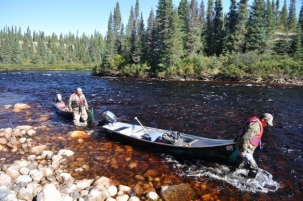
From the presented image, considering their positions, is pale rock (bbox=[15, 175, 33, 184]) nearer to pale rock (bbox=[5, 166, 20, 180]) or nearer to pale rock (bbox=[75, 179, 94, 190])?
pale rock (bbox=[5, 166, 20, 180])

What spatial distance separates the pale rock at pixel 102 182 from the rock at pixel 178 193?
173cm

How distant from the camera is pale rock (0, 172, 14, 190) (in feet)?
23.1

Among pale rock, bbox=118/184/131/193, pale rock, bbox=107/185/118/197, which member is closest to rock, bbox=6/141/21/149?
pale rock, bbox=107/185/118/197

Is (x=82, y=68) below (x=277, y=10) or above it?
below

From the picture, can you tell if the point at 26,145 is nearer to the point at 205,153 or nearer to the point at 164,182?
the point at 164,182

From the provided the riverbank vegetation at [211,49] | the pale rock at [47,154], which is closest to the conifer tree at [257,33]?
the riverbank vegetation at [211,49]

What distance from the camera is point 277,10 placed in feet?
326

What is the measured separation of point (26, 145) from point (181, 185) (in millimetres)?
7020

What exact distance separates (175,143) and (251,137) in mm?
2971

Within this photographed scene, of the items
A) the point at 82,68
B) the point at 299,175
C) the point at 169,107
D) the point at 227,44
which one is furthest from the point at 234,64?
the point at 82,68

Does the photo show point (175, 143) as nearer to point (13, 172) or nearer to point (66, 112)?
point (13, 172)

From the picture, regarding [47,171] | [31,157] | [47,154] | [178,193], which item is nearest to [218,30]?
[47,154]

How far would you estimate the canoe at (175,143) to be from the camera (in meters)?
8.49

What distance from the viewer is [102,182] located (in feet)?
25.1
